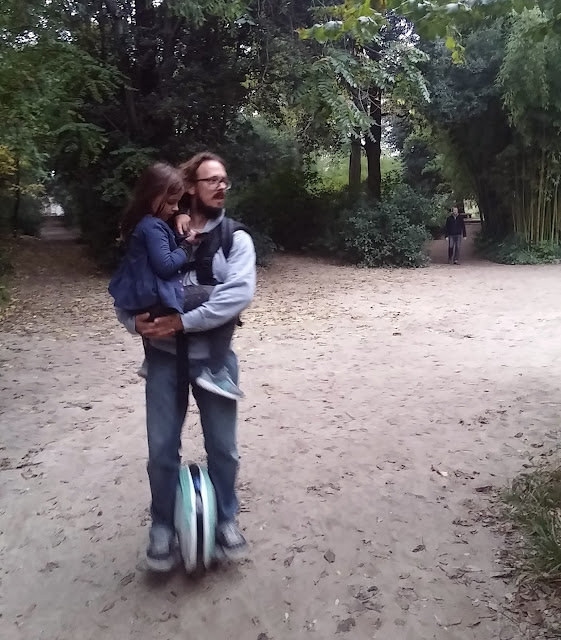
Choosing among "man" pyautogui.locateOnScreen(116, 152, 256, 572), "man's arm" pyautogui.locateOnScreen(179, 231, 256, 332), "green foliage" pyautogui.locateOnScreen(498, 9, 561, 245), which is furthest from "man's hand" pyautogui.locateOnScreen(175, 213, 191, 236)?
"green foliage" pyautogui.locateOnScreen(498, 9, 561, 245)

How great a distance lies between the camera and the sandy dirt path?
252 centimetres

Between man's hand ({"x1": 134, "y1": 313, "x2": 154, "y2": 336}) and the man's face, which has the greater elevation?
the man's face

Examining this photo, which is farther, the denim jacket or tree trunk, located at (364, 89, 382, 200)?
tree trunk, located at (364, 89, 382, 200)

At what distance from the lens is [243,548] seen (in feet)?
8.86

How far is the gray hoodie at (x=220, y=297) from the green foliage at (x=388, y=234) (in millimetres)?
12286

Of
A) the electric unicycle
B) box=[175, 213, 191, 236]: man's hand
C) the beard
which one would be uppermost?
the beard

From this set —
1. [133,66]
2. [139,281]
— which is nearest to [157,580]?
[139,281]

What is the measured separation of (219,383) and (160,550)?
73 cm

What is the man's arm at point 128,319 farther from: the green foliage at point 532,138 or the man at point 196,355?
the green foliage at point 532,138

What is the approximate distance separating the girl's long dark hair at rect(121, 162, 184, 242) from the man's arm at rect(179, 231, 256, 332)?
1.00ft

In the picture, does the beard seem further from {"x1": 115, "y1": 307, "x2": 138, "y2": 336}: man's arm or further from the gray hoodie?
{"x1": 115, "y1": 307, "x2": 138, "y2": 336}: man's arm

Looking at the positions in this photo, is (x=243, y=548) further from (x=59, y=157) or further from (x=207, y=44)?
(x=207, y=44)

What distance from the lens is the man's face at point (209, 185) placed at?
2.41m

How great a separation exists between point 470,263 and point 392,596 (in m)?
13.8
